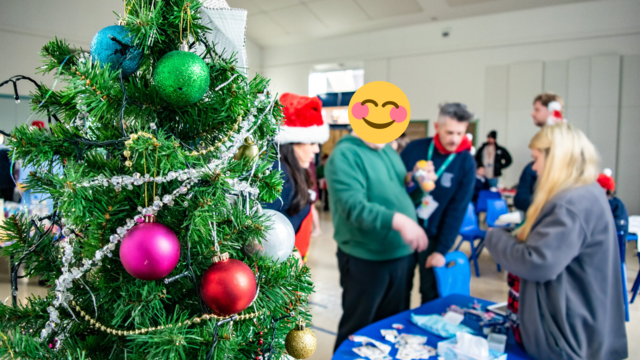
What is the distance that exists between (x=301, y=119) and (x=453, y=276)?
50.1 inches

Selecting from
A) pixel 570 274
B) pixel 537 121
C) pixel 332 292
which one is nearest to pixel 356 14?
pixel 537 121

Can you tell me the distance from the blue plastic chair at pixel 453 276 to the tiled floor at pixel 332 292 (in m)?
0.91

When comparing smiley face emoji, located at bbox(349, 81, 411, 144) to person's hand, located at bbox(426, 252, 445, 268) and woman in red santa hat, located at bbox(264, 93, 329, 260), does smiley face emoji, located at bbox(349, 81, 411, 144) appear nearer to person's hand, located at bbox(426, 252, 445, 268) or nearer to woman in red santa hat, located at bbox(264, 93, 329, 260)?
woman in red santa hat, located at bbox(264, 93, 329, 260)

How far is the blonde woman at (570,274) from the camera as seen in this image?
1.38 meters

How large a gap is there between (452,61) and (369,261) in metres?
7.16

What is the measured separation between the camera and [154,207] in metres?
0.57

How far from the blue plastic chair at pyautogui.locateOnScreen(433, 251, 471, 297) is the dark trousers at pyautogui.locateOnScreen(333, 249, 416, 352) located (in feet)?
0.66

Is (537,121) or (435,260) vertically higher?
(537,121)

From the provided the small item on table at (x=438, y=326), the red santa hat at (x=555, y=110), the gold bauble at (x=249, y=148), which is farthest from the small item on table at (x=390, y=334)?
the red santa hat at (x=555, y=110)

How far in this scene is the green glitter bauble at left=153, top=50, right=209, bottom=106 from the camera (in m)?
0.57

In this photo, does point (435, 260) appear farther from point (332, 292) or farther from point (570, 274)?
point (332, 292)

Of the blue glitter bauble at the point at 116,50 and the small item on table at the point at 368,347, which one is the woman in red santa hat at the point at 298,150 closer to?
the small item on table at the point at 368,347

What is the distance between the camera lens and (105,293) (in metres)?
0.63

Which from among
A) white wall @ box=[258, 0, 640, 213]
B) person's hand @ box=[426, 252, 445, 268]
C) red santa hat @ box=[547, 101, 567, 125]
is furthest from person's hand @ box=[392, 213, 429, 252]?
white wall @ box=[258, 0, 640, 213]
